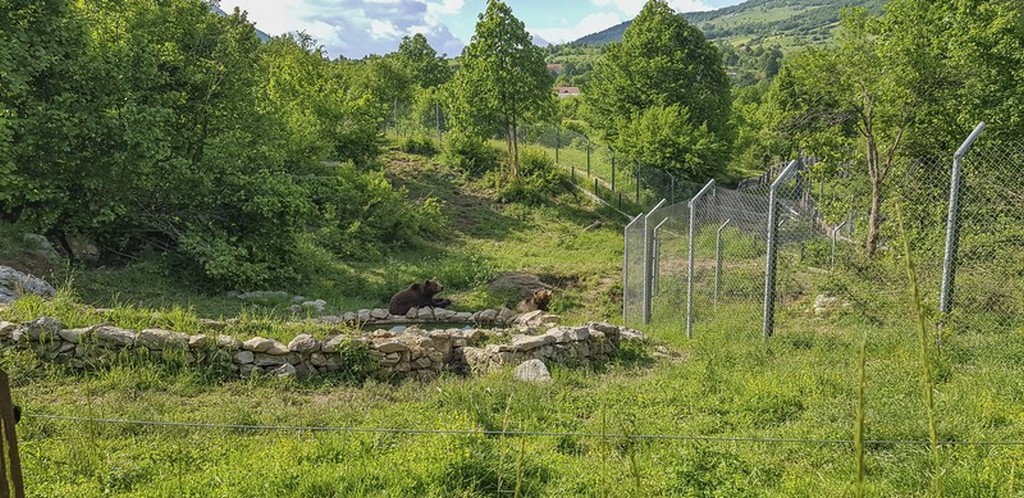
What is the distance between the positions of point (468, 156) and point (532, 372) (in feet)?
68.8

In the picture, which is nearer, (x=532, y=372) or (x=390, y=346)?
(x=532, y=372)

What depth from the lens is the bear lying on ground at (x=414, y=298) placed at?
11891 mm

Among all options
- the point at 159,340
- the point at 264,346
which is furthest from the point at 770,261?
the point at 159,340

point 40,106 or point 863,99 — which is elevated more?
point 863,99

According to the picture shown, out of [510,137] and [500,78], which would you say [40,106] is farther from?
[510,137]

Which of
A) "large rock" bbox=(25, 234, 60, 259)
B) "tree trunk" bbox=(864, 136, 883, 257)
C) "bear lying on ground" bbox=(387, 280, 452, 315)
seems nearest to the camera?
"large rock" bbox=(25, 234, 60, 259)

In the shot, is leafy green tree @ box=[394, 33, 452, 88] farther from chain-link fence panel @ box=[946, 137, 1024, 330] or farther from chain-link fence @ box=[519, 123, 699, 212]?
chain-link fence panel @ box=[946, 137, 1024, 330]

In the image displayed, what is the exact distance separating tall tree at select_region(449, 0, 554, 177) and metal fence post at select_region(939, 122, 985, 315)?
19.3m

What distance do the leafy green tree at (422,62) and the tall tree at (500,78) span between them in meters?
24.1

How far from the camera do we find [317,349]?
6.91 m

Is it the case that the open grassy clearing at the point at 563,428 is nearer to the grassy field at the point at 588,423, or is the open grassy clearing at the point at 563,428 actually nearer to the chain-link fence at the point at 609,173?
the grassy field at the point at 588,423

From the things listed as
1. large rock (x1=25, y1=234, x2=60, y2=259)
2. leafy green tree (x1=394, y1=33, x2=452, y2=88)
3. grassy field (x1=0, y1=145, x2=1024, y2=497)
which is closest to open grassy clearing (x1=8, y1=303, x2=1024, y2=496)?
grassy field (x1=0, y1=145, x2=1024, y2=497)

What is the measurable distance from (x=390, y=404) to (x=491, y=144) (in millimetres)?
23975

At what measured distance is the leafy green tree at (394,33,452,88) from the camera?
159ft
